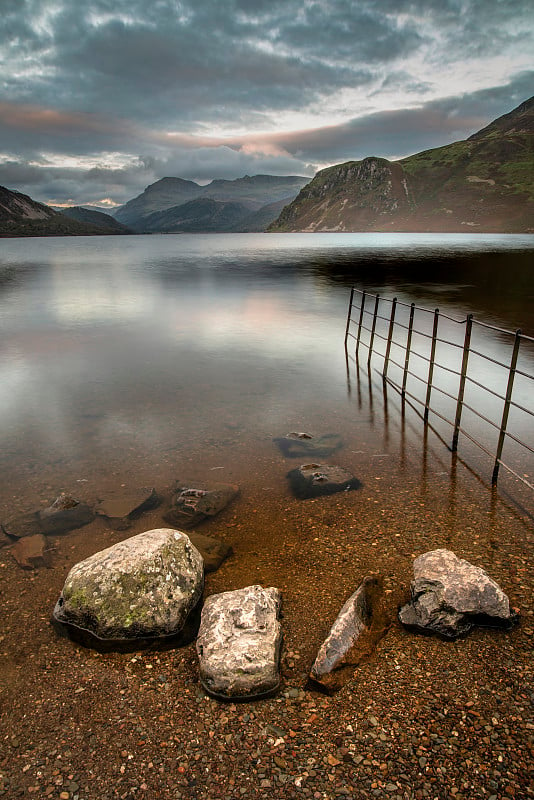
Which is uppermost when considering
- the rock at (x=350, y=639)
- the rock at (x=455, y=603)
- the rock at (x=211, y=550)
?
the rock at (x=455, y=603)

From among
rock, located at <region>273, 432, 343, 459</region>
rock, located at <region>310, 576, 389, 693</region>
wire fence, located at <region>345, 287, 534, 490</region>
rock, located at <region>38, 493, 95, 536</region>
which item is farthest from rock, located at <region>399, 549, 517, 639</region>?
rock, located at <region>38, 493, 95, 536</region>

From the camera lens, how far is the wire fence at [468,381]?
10.4m

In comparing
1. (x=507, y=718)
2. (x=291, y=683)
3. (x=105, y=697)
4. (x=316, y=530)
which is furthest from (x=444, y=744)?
(x=316, y=530)

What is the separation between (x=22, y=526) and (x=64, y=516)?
72cm

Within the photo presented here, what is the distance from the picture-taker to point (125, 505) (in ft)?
31.4

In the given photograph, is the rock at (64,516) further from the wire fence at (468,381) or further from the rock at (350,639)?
the wire fence at (468,381)

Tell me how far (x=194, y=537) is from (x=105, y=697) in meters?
3.12

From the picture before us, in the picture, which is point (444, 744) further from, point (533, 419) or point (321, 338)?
point (321, 338)

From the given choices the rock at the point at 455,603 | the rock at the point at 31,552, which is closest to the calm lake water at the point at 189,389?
the rock at the point at 31,552

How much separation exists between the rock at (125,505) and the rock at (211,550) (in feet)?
5.11

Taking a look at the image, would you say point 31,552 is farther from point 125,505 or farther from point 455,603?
point 455,603

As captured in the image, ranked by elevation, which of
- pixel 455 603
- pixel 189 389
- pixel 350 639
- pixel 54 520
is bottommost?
pixel 189 389

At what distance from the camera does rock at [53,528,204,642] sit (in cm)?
615

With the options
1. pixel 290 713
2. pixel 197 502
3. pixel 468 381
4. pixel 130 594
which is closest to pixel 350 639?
pixel 290 713
